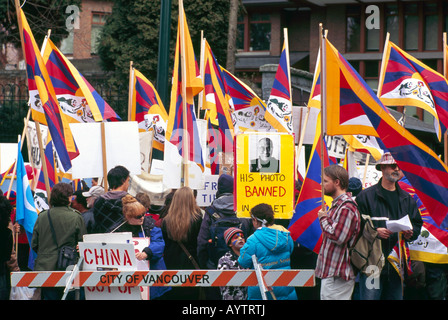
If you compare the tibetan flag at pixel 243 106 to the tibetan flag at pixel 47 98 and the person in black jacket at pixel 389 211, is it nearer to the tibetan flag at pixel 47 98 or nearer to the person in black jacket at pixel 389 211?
the tibetan flag at pixel 47 98

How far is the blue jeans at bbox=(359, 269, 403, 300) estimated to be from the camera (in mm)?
6496

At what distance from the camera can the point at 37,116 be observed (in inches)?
360

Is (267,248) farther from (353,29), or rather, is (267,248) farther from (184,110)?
(353,29)

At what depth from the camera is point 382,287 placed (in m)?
6.76

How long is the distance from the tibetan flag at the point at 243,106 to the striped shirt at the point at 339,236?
224 inches

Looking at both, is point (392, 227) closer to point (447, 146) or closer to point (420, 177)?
point (420, 177)

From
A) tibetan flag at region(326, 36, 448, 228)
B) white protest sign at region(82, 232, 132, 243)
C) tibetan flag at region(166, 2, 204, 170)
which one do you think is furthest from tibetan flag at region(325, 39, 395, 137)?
tibetan flag at region(166, 2, 204, 170)

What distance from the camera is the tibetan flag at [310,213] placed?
733 centimetres

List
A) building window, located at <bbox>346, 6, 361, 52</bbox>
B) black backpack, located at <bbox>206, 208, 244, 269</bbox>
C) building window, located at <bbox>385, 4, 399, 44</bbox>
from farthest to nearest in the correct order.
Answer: building window, located at <bbox>346, 6, 361, 52</bbox>
building window, located at <bbox>385, 4, 399, 44</bbox>
black backpack, located at <bbox>206, 208, 244, 269</bbox>

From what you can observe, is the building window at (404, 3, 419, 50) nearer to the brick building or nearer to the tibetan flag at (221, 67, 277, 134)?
the brick building

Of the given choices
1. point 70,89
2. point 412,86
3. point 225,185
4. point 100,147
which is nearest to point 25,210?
point 100,147

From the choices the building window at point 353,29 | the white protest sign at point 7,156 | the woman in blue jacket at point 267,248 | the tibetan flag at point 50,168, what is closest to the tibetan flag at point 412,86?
the woman in blue jacket at point 267,248

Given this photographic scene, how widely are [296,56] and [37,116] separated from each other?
81.7 ft

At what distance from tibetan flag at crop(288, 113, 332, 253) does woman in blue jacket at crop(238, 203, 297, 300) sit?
2.28ft
